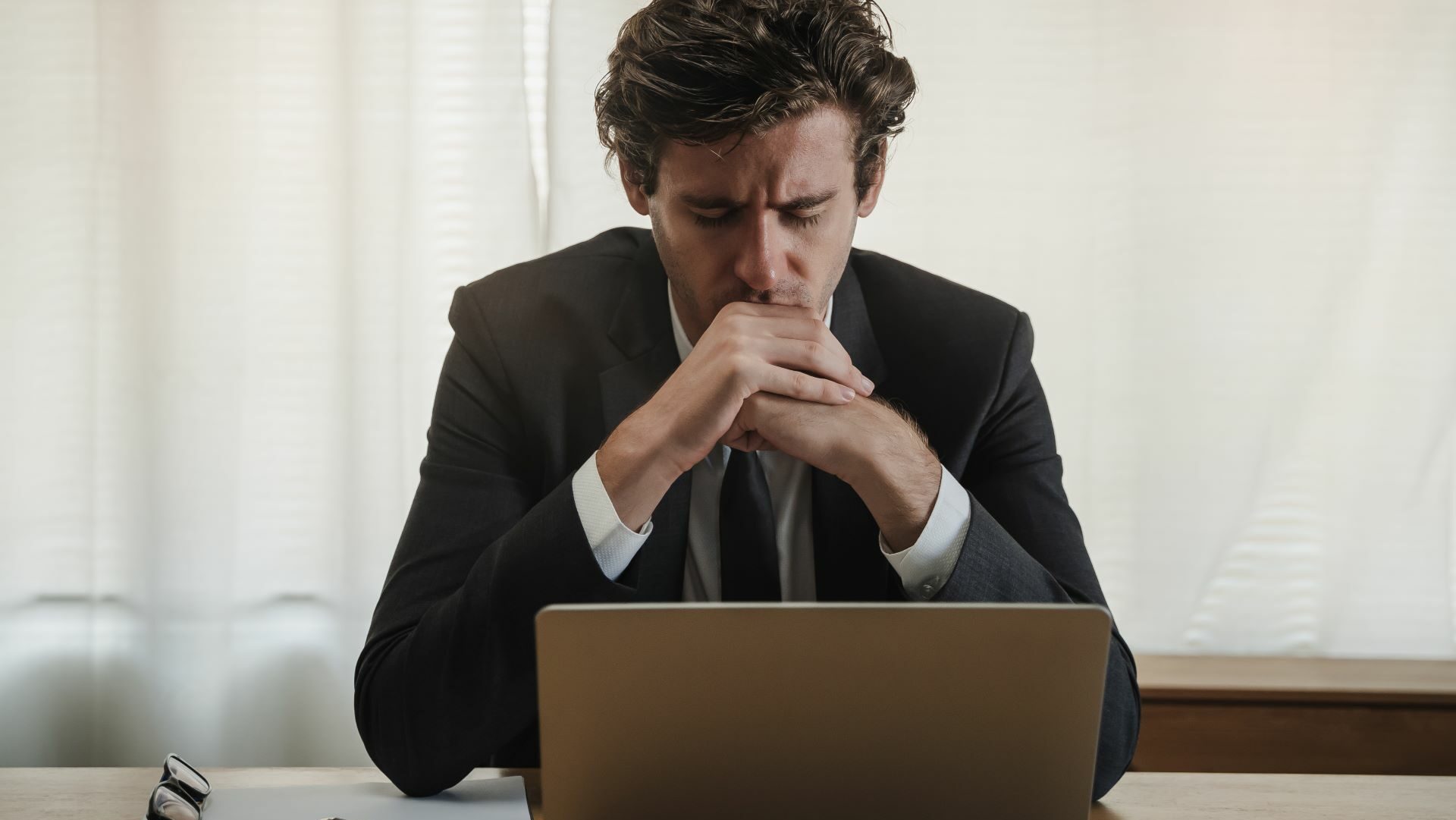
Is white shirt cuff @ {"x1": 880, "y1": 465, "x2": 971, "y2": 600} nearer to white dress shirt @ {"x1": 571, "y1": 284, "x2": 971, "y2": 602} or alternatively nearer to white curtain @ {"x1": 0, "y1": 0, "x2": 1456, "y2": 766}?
white dress shirt @ {"x1": 571, "y1": 284, "x2": 971, "y2": 602}

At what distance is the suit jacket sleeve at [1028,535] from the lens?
1.08 m

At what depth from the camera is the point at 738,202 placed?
4.00 ft

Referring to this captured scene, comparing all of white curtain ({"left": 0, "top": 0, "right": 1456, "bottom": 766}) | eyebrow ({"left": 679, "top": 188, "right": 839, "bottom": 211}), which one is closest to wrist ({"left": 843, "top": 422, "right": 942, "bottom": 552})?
eyebrow ({"left": 679, "top": 188, "right": 839, "bottom": 211})

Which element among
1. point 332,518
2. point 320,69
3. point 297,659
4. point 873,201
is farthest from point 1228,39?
point 297,659

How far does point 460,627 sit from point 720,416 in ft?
1.10

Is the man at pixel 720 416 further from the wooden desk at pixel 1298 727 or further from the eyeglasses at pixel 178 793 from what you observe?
the wooden desk at pixel 1298 727

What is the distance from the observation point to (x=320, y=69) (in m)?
2.25

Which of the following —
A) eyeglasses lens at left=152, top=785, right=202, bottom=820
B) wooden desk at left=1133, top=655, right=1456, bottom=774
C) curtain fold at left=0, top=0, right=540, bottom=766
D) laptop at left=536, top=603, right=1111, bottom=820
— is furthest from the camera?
curtain fold at left=0, top=0, right=540, bottom=766

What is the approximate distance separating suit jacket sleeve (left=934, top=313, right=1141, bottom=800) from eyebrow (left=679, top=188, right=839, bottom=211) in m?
0.35

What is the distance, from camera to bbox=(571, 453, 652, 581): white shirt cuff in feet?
3.59

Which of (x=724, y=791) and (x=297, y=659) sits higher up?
(x=724, y=791)

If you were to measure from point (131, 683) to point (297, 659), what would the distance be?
0.34 metres

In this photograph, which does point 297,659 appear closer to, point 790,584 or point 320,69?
point 320,69

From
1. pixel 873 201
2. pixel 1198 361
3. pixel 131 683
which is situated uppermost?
pixel 873 201
